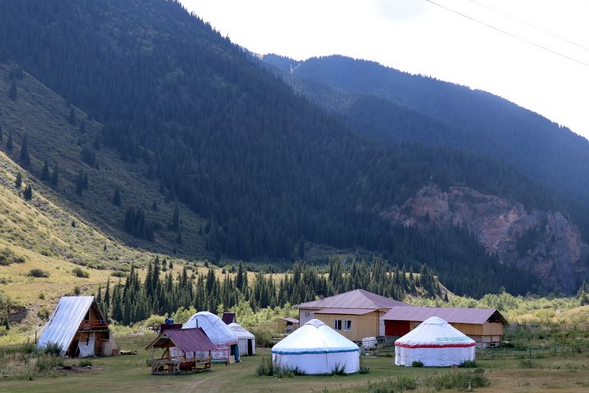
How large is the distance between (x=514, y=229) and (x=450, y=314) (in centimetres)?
12708

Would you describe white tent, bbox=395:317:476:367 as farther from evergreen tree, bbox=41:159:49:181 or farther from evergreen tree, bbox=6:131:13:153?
evergreen tree, bbox=6:131:13:153

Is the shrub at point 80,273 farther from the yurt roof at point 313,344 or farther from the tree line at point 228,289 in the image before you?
the yurt roof at point 313,344

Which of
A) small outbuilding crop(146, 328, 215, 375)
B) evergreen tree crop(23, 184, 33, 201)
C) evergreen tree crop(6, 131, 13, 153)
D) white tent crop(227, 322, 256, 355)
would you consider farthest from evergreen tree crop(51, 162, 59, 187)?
small outbuilding crop(146, 328, 215, 375)

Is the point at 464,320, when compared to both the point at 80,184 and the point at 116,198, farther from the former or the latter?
the point at 116,198

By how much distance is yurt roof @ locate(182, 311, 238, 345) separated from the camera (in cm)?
5073

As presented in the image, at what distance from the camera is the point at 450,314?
202ft

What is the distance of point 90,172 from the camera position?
156750 mm

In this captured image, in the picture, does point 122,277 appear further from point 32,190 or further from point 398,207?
point 398,207

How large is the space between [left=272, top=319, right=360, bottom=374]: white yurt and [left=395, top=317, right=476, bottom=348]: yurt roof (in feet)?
17.9

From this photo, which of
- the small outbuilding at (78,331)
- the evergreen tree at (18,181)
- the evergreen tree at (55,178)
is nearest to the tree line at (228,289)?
the small outbuilding at (78,331)

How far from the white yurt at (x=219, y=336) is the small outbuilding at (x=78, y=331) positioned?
8.44 metres

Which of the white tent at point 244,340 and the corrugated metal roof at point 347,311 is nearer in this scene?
the white tent at point 244,340

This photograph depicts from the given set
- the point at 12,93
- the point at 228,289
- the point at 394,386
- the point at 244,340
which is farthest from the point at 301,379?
the point at 12,93

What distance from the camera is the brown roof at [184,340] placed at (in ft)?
142
